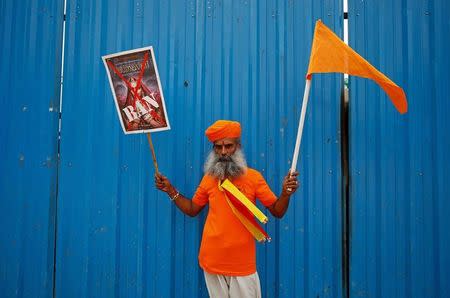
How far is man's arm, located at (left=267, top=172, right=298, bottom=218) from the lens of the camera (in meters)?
2.45

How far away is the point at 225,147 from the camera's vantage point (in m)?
2.70

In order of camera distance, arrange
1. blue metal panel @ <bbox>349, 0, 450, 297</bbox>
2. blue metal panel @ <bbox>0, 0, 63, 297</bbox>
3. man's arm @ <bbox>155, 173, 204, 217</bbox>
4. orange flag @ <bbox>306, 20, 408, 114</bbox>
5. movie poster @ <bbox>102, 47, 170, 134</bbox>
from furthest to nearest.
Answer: blue metal panel @ <bbox>0, 0, 63, 297</bbox>, blue metal panel @ <bbox>349, 0, 450, 297</bbox>, man's arm @ <bbox>155, 173, 204, 217</bbox>, movie poster @ <bbox>102, 47, 170, 134</bbox>, orange flag @ <bbox>306, 20, 408, 114</bbox>

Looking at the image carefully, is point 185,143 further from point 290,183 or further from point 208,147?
point 290,183

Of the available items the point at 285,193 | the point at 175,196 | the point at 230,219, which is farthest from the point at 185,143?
the point at 285,193

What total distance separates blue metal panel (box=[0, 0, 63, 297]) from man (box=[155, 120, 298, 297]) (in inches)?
63.2

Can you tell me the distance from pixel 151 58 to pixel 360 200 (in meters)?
2.05

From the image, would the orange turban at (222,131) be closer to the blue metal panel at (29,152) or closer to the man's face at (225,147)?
the man's face at (225,147)

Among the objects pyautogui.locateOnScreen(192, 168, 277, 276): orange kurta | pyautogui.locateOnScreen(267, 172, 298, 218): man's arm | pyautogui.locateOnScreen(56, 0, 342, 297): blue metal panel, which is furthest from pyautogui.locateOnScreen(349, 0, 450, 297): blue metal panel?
pyautogui.locateOnScreen(192, 168, 277, 276): orange kurta

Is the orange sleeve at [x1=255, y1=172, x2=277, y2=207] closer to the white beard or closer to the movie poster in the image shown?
the white beard

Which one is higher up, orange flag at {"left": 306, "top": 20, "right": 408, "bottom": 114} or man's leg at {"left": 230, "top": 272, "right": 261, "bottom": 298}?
orange flag at {"left": 306, "top": 20, "right": 408, "bottom": 114}

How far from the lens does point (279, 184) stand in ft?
10.1

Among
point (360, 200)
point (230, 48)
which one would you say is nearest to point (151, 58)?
point (230, 48)

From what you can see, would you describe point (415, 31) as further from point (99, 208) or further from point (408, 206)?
point (99, 208)

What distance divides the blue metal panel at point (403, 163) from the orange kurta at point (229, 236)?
94 centimetres
